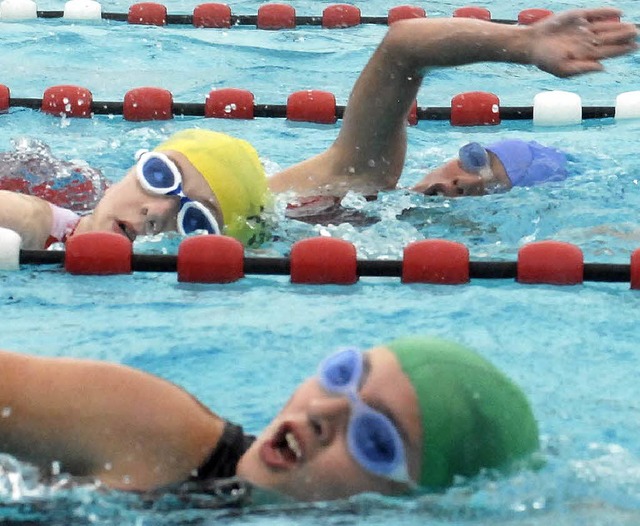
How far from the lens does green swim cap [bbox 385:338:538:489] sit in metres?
1.86

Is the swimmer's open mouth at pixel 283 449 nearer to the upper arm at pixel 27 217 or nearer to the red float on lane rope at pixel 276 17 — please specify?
the upper arm at pixel 27 217

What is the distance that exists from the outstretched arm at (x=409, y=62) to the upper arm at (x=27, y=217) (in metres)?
0.73

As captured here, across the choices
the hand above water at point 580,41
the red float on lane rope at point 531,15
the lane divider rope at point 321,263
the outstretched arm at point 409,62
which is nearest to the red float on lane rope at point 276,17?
the red float on lane rope at point 531,15

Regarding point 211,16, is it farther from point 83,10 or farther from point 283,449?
point 283,449

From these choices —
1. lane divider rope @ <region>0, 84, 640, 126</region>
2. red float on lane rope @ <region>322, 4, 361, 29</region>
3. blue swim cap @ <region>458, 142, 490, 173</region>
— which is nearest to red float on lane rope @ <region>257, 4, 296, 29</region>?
red float on lane rope @ <region>322, 4, 361, 29</region>

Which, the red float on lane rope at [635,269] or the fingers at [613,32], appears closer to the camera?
the fingers at [613,32]

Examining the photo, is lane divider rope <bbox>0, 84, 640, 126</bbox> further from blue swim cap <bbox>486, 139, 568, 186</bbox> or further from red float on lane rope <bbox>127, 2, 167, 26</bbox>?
red float on lane rope <bbox>127, 2, 167, 26</bbox>

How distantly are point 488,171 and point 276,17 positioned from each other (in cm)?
304

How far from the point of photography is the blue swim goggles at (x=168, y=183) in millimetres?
3379

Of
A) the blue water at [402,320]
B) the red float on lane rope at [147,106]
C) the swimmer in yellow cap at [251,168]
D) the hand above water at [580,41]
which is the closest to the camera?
the blue water at [402,320]

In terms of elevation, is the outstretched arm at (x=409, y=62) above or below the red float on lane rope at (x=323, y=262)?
above

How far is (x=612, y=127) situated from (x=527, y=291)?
222cm

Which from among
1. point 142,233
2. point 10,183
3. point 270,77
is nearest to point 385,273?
point 142,233

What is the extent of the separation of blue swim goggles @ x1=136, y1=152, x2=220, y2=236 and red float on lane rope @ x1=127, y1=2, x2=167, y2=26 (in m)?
3.58
